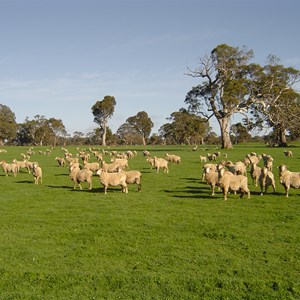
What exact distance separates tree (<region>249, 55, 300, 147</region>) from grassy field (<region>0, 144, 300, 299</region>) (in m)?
47.9

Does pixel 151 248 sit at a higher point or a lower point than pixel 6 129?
lower

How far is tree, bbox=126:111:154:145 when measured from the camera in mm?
141000

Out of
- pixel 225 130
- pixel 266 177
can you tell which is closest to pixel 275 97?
pixel 225 130

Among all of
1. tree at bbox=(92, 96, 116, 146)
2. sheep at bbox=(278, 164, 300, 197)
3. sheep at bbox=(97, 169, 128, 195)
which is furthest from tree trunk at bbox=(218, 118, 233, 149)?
tree at bbox=(92, 96, 116, 146)

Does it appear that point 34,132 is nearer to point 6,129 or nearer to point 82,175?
point 6,129

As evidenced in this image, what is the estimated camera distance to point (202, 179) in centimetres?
2569

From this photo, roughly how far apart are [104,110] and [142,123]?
77.8 ft

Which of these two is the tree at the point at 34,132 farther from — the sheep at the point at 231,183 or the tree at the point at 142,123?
the sheep at the point at 231,183

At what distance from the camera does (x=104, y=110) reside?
121500 millimetres

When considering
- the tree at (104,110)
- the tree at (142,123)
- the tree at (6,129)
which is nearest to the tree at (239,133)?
the tree at (142,123)

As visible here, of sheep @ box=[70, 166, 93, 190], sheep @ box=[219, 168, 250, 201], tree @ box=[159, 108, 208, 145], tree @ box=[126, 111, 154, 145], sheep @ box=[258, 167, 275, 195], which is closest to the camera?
sheep @ box=[219, 168, 250, 201]

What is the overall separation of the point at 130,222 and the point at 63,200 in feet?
19.8

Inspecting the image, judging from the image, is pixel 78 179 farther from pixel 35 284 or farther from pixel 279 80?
pixel 279 80

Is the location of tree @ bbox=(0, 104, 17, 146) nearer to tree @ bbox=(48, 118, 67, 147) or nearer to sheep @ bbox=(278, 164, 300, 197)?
tree @ bbox=(48, 118, 67, 147)
